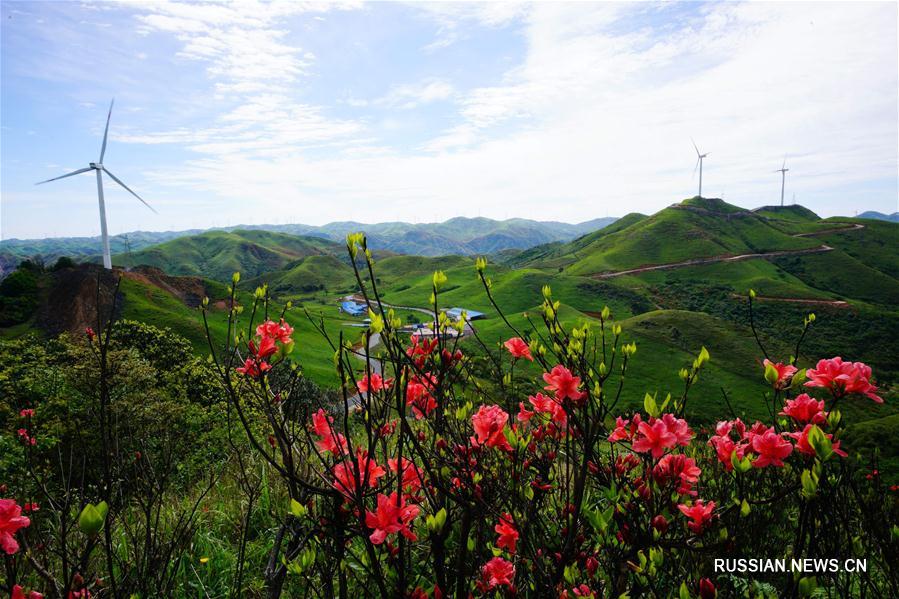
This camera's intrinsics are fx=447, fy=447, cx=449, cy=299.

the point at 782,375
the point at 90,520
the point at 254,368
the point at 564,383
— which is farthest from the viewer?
the point at 782,375

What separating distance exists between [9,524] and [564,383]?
→ 9.47ft

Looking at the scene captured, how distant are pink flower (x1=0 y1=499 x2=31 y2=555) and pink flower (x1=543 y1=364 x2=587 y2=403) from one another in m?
2.72

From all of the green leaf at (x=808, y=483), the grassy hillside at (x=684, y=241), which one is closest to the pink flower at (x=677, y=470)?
the green leaf at (x=808, y=483)

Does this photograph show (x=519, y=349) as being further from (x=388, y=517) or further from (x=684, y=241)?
(x=684, y=241)

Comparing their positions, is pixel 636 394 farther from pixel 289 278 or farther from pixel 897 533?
pixel 289 278

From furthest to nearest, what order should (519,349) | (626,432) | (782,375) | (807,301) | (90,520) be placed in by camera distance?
1. (807,301)
2. (519,349)
3. (626,432)
4. (782,375)
5. (90,520)

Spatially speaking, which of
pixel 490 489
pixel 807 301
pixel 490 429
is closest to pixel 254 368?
pixel 490 429

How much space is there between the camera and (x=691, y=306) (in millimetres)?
78562

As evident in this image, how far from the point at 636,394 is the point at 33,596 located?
43982 mm

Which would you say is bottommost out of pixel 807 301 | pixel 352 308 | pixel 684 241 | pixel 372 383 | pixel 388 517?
pixel 352 308

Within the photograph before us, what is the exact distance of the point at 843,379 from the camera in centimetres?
273

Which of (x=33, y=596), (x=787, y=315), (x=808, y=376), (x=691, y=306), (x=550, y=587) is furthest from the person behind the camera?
(x=691, y=306)

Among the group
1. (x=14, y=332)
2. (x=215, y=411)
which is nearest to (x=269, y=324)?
(x=215, y=411)

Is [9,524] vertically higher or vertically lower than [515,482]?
higher
